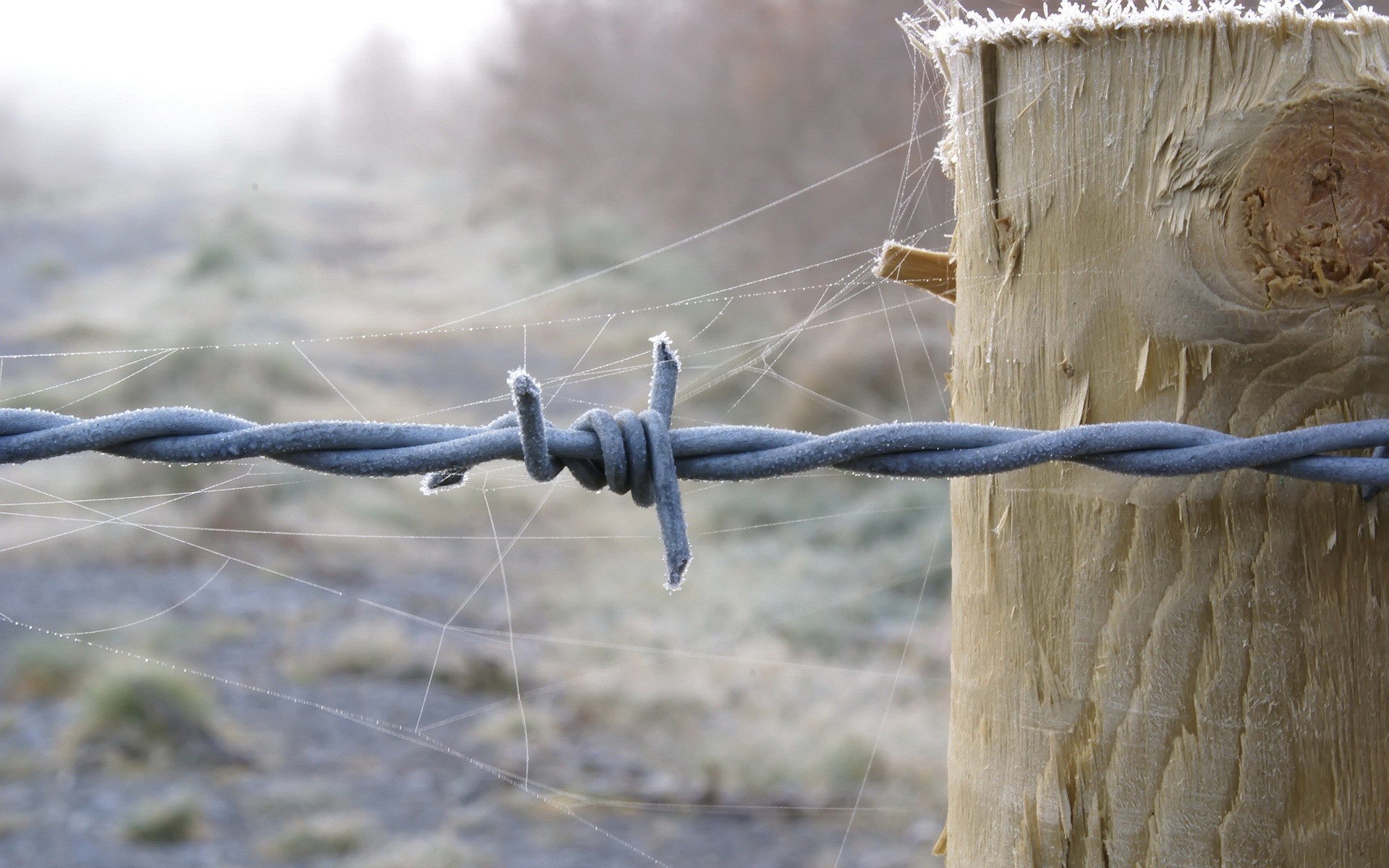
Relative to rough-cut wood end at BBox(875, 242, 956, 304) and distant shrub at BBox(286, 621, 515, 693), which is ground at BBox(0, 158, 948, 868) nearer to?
distant shrub at BBox(286, 621, 515, 693)

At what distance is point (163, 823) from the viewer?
4469mm

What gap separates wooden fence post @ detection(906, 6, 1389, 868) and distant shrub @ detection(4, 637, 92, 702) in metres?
6.39

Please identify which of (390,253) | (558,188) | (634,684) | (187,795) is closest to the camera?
(187,795)

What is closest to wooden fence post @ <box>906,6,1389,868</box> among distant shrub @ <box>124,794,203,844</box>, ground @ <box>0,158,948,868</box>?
ground @ <box>0,158,948,868</box>

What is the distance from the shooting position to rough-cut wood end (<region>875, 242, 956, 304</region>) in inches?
44.9

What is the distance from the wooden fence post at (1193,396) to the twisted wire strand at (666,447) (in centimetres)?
5

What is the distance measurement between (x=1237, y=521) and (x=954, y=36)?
1.61 ft

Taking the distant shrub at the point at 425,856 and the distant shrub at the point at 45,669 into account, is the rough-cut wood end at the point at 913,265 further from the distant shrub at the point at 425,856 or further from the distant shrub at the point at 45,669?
the distant shrub at the point at 45,669

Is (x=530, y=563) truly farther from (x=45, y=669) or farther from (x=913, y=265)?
(x=913, y=265)

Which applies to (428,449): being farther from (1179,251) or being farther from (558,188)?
(558,188)

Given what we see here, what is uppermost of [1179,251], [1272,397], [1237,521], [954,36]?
[954,36]

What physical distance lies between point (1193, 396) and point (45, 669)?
6.71 metres

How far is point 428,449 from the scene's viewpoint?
0.86 metres

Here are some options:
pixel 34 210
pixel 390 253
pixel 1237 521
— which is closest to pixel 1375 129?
pixel 1237 521
